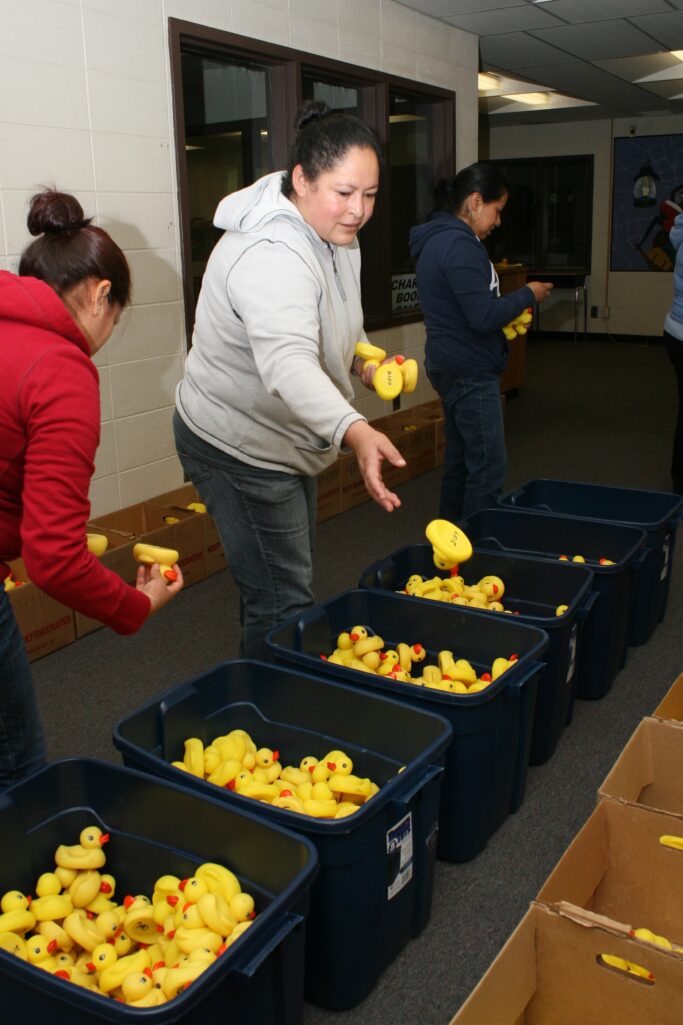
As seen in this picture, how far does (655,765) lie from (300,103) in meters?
3.43

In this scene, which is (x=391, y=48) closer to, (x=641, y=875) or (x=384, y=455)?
(x=384, y=455)

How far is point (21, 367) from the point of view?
1.24 m

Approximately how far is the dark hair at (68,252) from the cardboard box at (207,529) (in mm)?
2041

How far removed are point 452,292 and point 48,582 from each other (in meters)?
2.02

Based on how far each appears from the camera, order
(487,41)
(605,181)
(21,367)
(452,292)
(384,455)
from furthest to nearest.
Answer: (605,181) → (487,41) → (452,292) → (384,455) → (21,367)

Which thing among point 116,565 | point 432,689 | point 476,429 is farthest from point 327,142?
point 116,565

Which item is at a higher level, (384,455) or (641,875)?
(384,455)

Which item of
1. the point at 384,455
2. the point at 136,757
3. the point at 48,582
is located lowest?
the point at 136,757

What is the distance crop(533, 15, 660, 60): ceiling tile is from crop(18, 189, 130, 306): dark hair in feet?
15.3

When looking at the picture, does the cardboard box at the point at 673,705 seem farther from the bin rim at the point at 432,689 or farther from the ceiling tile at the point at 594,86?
the ceiling tile at the point at 594,86

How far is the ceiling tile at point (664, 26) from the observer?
16.5ft

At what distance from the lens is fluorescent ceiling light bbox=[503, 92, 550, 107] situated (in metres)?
7.95

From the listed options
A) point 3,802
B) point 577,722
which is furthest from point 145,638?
point 3,802

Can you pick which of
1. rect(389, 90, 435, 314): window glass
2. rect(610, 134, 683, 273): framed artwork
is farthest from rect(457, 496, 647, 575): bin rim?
rect(610, 134, 683, 273): framed artwork
